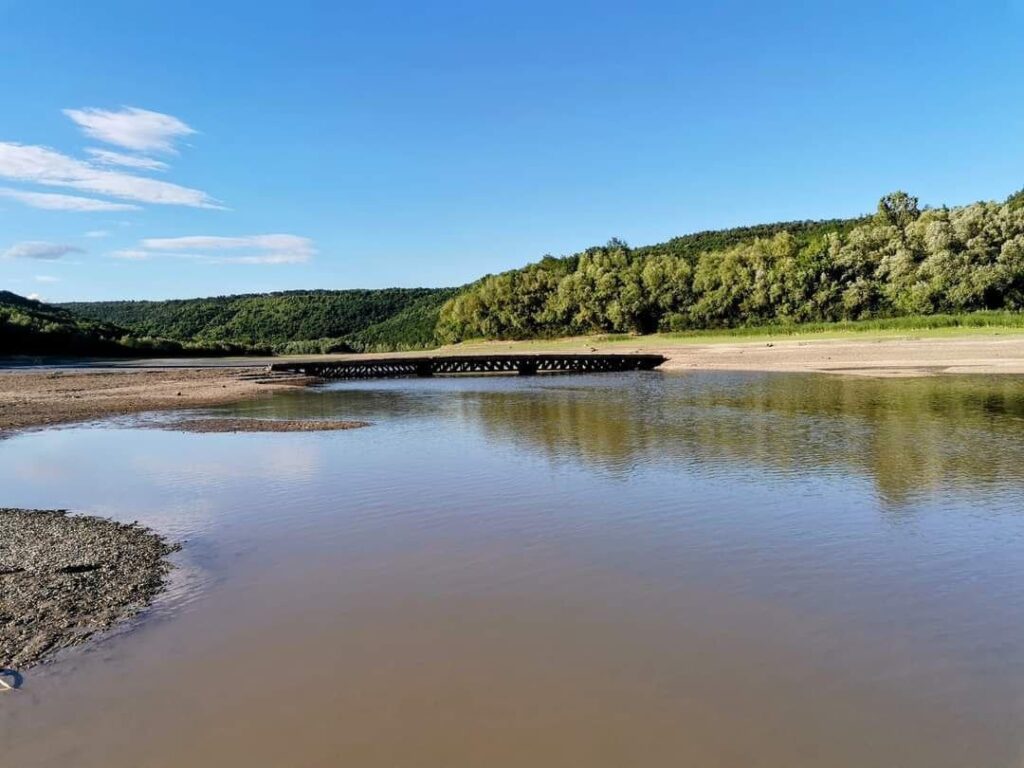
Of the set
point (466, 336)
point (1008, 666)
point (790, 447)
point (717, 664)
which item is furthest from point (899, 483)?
point (466, 336)

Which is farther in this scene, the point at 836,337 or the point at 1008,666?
the point at 836,337

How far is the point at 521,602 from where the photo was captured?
8.62 meters

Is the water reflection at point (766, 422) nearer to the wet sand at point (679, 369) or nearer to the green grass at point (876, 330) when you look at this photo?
the wet sand at point (679, 369)

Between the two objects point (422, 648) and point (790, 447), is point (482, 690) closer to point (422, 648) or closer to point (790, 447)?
point (422, 648)

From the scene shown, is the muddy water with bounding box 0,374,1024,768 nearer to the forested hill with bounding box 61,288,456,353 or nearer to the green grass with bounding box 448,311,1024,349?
the green grass with bounding box 448,311,1024,349

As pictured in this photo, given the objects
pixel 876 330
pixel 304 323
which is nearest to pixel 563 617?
pixel 876 330

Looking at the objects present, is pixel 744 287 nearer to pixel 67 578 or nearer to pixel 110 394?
pixel 110 394

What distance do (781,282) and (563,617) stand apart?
9099 centimetres

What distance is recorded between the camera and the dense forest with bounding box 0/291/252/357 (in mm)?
99625

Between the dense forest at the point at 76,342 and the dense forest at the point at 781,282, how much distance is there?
139 ft

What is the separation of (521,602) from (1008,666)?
465 cm

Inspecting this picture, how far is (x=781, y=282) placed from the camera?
9200cm

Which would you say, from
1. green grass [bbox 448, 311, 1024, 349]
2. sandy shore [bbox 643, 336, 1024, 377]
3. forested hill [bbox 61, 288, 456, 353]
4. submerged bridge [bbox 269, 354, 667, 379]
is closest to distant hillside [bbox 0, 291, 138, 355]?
submerged bridge [bbox 269, 354, 667, 379]

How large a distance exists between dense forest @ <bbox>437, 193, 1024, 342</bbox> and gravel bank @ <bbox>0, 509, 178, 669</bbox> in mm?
78858
